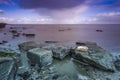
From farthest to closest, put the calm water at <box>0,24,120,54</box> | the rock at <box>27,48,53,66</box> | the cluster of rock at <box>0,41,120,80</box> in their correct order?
the calm water at <box>0,24,120,54</box>, the rock at <box>27,48,53,66</box>, the cluster of rock at <box>0,41,120,80</box>

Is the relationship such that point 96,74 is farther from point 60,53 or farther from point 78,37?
point 78,37

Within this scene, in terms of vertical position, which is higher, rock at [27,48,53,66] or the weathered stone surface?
rock at [27,48,53,66]

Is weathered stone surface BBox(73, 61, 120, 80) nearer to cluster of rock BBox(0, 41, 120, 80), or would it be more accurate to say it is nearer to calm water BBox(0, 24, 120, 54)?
cluster of rock BBox(0, 41, 120, 80)

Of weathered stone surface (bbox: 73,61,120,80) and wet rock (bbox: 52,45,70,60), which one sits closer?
weathered stone surface (bbox: 73,61,120,80)

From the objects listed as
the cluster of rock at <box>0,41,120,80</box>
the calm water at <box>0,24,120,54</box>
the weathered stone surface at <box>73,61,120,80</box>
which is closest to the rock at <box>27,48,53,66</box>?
the cluster of rock at <box>0,41,120,80</box>

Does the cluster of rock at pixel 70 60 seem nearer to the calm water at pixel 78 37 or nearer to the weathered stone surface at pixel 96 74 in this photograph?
the weathered stone surface at pixel 96 74

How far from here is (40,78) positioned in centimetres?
566

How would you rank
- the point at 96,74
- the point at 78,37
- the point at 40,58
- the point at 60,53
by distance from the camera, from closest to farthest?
the point at 96,74, the point at 40,58, the point at 60,53, the point at 78,37

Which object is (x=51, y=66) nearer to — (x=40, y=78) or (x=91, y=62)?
(x=40, y=78)

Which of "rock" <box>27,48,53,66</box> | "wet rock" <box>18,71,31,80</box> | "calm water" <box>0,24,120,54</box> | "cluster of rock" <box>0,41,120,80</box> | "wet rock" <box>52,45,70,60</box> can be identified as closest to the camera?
"wet rock" <box>18,71,31,80</box>

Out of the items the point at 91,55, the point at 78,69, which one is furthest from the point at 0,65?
Result: the point at 91,55

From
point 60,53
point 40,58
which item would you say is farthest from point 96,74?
point 40,58

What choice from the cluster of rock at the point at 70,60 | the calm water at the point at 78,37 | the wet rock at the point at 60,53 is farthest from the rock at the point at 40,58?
the calm water at the point at 78,37

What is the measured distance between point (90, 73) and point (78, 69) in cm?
88
